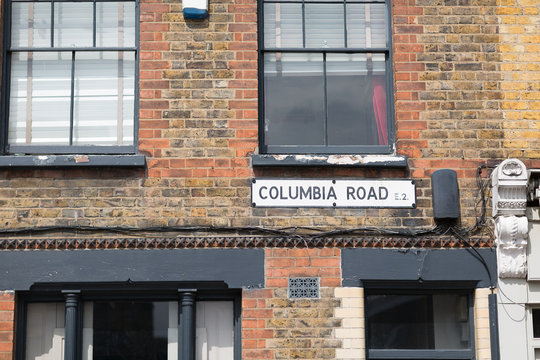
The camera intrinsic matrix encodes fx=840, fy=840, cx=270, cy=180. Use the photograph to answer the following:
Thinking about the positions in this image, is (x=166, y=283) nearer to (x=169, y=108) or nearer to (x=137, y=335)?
(x=137, y=335)

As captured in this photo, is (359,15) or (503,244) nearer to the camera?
(503,244)

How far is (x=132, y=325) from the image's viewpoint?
743 cm

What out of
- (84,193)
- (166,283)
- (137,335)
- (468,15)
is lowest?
(137,335)

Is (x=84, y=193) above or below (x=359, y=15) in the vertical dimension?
below

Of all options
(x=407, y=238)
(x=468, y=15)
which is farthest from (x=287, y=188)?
(x=468, y=15)

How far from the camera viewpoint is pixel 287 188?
7.47 metres

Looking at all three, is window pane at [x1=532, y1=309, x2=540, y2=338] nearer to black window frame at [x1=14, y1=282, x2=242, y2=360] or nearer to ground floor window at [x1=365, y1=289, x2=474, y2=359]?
ground floor window at [x1=365, y1=289, x2=474, y2=359]

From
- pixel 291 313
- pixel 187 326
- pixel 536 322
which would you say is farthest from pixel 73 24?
pixel 536 322

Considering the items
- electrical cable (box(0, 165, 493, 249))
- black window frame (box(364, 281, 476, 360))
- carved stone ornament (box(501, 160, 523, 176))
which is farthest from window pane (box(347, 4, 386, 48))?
black window frame (box(364, 281, 476, 360))

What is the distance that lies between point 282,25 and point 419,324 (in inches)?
120

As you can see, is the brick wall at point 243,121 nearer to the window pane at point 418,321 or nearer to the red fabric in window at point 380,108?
the red fabric in window at point 380,108

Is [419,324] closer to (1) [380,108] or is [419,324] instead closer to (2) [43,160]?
(1) [380,108]

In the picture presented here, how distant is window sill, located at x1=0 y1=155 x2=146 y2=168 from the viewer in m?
7.36

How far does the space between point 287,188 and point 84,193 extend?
5.88 ft
